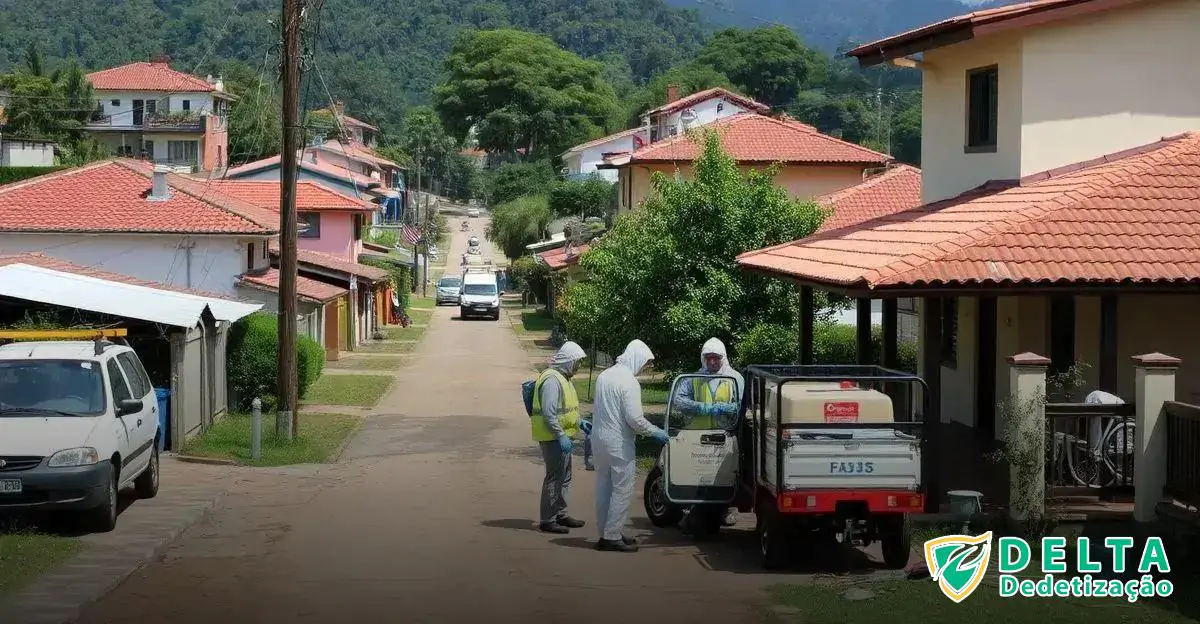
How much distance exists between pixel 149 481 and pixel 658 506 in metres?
6.08

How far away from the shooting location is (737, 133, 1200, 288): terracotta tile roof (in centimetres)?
1328

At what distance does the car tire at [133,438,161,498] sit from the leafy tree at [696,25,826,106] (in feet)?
316

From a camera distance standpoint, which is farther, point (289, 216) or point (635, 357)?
point (289, 216)

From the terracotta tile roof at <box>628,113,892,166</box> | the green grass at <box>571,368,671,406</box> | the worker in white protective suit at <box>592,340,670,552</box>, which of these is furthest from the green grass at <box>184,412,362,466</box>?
the terracotta tile roof at <box>628,113,892,166</box>

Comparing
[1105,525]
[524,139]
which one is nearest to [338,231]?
[1105,525]

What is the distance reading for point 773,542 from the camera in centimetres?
1152

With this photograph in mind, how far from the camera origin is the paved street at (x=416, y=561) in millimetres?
10117

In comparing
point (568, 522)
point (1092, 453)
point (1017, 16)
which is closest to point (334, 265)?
point (1017, 16)

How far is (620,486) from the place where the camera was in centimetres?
1230

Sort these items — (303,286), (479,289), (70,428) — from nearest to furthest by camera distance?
(70,428) → (303,286) → (479,289)

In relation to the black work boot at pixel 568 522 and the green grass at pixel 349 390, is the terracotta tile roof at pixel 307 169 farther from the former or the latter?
the black work boot at pixel 568 522

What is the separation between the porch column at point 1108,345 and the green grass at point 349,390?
1757 cm

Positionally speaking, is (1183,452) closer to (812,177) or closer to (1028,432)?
(1028,432)

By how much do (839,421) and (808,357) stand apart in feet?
22.2
